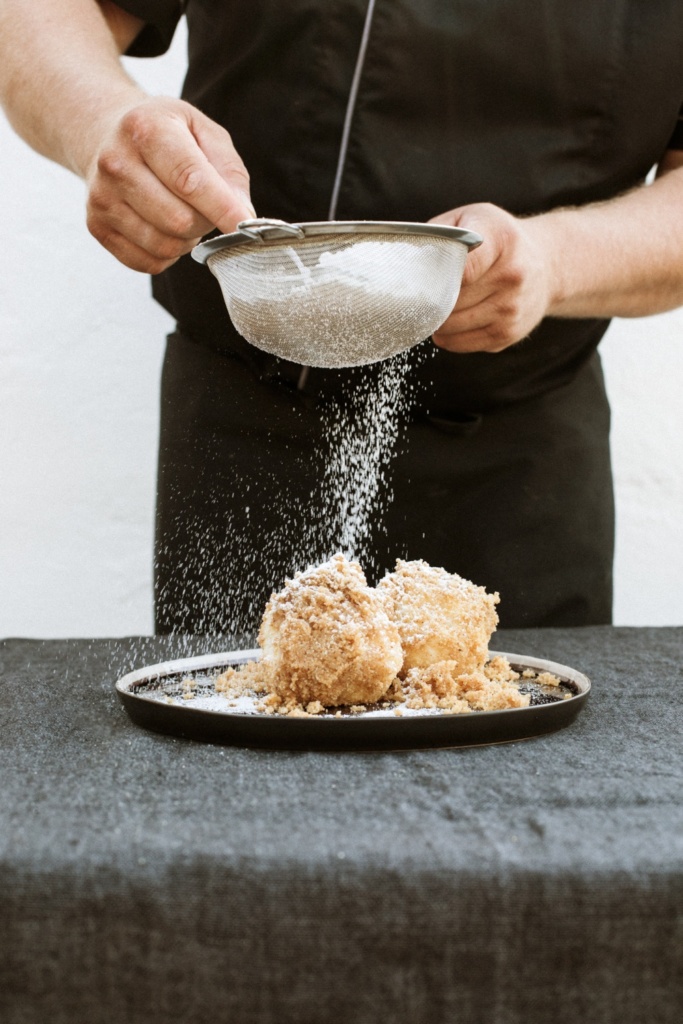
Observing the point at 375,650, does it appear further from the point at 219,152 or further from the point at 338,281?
the point at 219,152

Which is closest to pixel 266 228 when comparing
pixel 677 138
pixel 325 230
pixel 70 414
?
pixel 325 230

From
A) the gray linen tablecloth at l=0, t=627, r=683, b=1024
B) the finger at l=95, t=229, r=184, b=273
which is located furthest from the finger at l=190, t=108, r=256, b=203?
the gray linen tablecloth at l=0, t=627, r=683, b=1024

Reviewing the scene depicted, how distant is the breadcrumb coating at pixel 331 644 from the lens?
0.80 meters

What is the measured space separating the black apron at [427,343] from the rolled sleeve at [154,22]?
0.5 inches

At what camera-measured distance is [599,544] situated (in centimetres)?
142

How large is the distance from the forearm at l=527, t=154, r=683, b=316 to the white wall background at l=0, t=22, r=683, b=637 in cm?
76

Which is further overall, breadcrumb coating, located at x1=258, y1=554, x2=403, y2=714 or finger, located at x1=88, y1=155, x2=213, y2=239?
finger, located at x1=88, y1=155, x2=213, y2=239

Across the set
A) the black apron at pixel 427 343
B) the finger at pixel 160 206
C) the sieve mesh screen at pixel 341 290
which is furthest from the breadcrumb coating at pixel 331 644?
the black apron at pixel 427 343

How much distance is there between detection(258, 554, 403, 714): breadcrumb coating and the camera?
0.80 meters

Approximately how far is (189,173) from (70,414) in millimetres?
1229

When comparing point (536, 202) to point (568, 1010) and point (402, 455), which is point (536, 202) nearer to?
point (402, 455)

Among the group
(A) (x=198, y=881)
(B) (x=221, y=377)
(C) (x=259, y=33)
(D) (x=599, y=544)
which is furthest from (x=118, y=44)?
(A) (x=198, y=881)

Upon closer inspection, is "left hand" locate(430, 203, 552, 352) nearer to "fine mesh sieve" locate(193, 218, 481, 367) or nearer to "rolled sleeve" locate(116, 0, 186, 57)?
"fine mesh sieve" locate(193, 218, 481, 367)

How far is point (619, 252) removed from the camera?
126 centimetres
